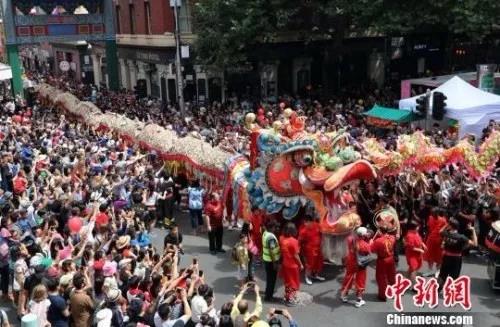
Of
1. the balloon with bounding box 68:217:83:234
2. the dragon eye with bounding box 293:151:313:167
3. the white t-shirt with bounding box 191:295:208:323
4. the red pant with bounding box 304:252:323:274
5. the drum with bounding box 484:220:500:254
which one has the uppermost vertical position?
the dragon eye with bounding box 293:151:313:167

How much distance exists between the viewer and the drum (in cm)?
965

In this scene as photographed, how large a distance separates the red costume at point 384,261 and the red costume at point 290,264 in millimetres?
1162

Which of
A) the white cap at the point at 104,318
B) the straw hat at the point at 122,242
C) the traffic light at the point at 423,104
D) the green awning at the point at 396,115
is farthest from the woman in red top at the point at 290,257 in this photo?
the green awning at the point at 396,115

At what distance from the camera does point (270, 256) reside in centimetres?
964

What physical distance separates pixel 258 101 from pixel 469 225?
17.2 meters

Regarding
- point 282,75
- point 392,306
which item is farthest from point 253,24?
point 392,306

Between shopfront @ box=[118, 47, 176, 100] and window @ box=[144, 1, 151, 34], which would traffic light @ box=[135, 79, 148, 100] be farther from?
window @ box=[144, 1, 151, 34]

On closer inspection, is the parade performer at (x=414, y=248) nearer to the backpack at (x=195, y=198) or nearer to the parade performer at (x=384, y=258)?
the parade performer at (x=384, y=258)

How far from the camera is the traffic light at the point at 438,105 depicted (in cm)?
1609

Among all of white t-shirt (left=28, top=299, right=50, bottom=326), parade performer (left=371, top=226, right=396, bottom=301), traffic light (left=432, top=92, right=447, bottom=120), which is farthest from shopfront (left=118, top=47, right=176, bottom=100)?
white t-shirt (left=28, top=299, right=50, bottom=326)

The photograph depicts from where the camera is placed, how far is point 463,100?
1739cm

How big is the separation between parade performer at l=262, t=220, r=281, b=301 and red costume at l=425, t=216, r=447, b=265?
2502 millimetres

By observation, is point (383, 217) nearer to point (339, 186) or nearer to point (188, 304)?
point (339, 186)

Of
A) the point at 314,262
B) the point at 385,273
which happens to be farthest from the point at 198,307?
the point at 314,262
